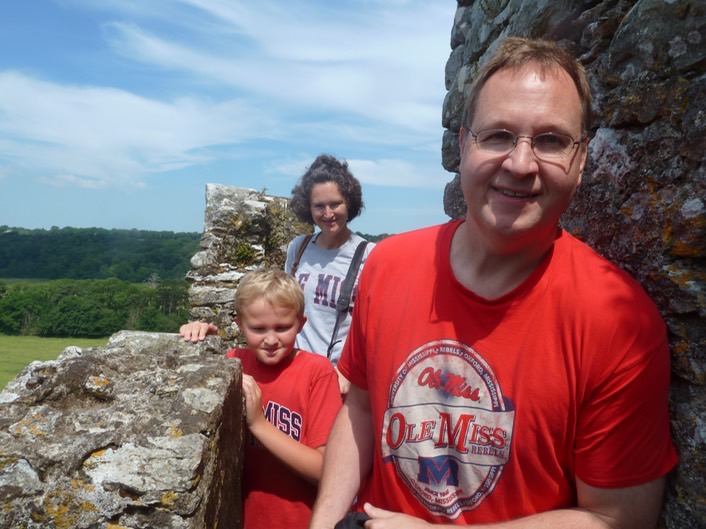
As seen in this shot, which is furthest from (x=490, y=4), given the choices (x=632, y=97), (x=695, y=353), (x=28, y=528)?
(x=28, y=528)

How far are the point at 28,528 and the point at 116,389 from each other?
1.85ft

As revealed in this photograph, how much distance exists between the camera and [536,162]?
1.76 metres

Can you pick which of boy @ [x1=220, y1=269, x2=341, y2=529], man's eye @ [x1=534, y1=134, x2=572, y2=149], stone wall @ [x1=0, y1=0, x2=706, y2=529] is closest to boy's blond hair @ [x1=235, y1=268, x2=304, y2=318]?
boy @ [x1=220, y1=269, x2=341, y2=529]

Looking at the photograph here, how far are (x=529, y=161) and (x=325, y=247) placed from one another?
274 cm

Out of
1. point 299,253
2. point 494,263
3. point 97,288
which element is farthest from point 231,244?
point 97,288

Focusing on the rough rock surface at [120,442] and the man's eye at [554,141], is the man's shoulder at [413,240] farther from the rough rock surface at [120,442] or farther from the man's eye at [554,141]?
the rough rock surface at [120,442]

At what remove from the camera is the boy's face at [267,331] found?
288 cm

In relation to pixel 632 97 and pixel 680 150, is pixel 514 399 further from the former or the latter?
pixel 632 97

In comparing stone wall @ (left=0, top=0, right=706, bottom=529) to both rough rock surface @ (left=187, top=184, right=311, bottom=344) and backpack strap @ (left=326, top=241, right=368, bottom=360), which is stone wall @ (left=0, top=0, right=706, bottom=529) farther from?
rough rock surface @ (left=187, top=184, right=311, bottom=344)

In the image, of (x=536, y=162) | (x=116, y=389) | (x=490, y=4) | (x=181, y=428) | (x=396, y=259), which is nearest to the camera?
(x=536, y=162)

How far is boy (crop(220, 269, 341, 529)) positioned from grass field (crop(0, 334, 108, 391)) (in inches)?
807

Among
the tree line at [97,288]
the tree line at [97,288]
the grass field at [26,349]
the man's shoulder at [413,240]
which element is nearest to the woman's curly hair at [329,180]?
the man's shoulder at [413,240]

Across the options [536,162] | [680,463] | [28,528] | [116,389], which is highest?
[536,162]

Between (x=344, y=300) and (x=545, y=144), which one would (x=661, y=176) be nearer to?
(x=545, y=144)
